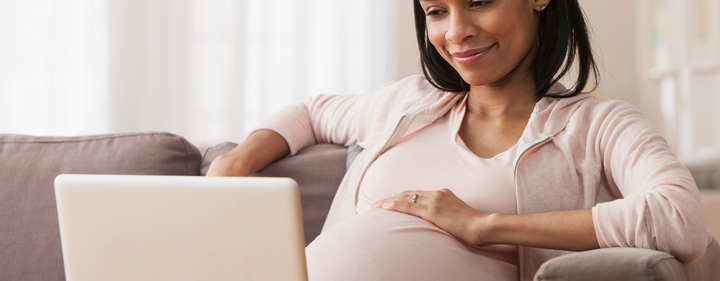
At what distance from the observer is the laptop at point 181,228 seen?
0.49 metres

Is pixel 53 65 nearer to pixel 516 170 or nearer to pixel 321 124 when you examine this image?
pixel 321 124

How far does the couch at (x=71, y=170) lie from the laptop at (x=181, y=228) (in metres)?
0.69

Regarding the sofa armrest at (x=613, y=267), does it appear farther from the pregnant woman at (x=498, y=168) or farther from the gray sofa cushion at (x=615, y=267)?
the pregnant woman at (x=498, y=168)

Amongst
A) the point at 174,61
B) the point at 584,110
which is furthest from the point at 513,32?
the point at 174,61

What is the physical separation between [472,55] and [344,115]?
17.5 inches

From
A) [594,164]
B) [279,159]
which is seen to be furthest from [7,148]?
[594,164]

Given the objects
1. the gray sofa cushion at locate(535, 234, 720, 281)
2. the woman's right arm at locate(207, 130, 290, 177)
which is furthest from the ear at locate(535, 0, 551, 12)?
the woman's right arm at locate(207, 130, 290, 177)

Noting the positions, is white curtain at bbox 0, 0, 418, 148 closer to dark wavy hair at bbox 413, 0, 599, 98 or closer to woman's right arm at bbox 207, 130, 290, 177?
woman's right arm at bbox 207, 130, 290, 177

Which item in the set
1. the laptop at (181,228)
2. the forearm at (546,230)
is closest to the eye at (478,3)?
the forearm at (546,230)

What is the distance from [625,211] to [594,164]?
0.15 meters

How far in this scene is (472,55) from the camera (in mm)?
961

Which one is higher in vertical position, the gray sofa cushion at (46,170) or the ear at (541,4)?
the ear at (541,4)

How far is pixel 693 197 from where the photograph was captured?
74cm

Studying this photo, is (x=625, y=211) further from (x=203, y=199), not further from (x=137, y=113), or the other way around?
(x=137, y=113)
